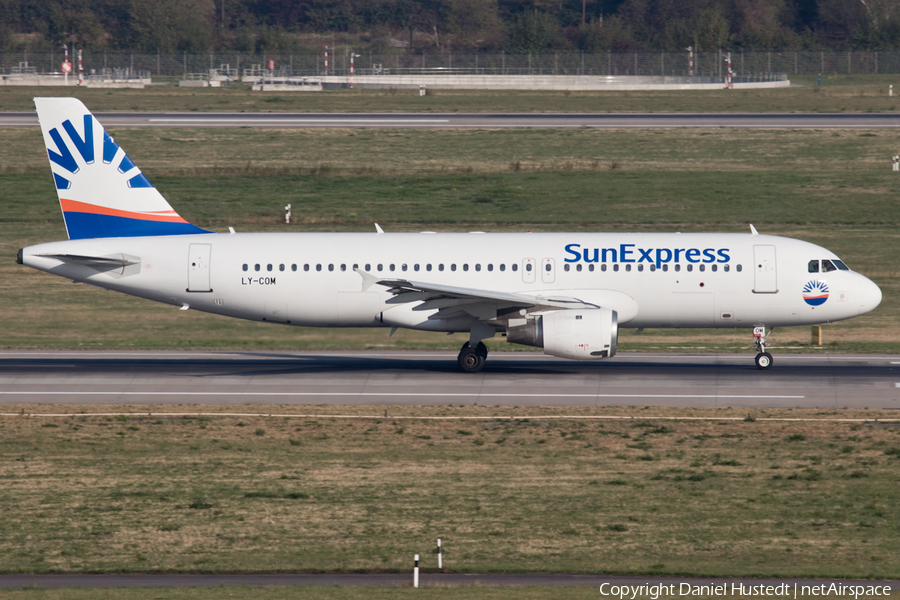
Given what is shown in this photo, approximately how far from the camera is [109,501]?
74.4 feet

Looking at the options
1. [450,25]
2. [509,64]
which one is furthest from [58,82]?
[450,25]

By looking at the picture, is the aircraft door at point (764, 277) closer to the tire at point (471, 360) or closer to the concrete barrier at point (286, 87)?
the tire at point (471, 360)

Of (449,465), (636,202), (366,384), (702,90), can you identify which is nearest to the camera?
(449,465)

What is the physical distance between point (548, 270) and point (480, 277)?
2.26m

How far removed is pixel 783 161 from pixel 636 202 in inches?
520

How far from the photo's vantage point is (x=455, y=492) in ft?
76.3

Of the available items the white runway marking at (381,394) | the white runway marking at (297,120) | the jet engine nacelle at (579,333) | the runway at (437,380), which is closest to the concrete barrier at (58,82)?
the white runway marking at (297,120)

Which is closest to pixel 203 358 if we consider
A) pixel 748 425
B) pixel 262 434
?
pixel 262 434

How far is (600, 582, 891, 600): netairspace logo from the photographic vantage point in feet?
56.6

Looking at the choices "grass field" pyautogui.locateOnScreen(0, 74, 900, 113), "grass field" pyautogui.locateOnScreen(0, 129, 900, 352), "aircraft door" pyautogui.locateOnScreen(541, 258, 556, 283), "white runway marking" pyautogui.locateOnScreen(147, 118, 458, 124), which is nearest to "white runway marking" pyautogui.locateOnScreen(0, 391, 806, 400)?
"aircraft door" pyautogui.locateOnScreen(541, 258, 556, 283)

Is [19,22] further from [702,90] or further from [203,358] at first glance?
[203,358]

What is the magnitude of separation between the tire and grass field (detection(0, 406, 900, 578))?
571cm

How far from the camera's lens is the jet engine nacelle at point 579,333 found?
3353 cm

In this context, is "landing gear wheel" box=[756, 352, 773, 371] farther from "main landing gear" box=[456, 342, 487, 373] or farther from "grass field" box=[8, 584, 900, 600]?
"grass field" box=[8, 584, 900, 600]
